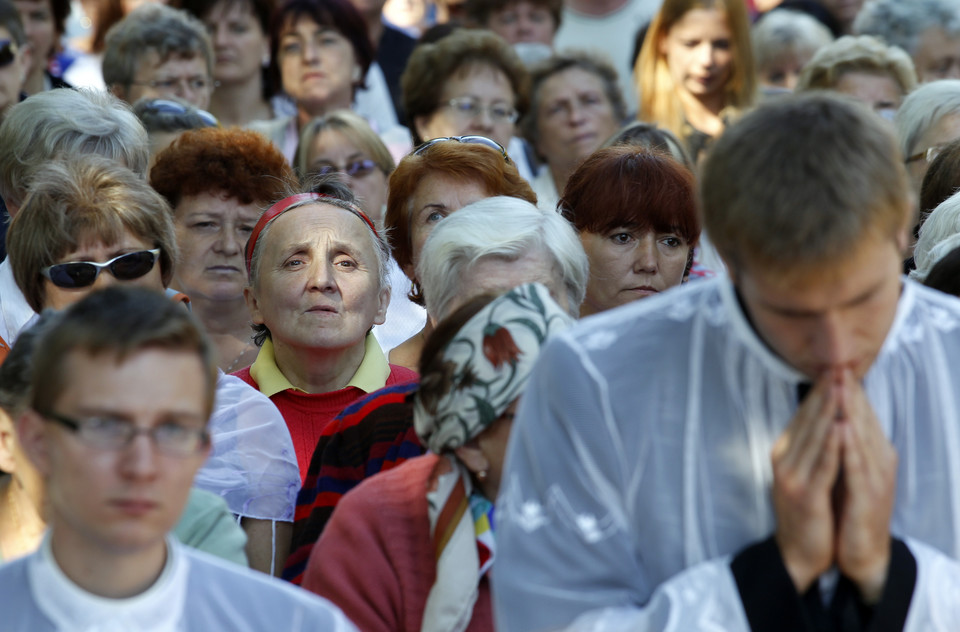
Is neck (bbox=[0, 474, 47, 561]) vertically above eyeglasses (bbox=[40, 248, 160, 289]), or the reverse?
eyeglasses (bbox=[40, 248, 160, 289])

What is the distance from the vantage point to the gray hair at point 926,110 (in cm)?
524

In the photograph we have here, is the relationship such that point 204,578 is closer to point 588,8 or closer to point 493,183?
point 493,183

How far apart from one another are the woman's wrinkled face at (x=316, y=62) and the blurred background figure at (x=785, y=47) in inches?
95.9

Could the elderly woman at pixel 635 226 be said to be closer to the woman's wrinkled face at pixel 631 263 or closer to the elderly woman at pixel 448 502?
the woman's wrinkled face at pixel 631 263

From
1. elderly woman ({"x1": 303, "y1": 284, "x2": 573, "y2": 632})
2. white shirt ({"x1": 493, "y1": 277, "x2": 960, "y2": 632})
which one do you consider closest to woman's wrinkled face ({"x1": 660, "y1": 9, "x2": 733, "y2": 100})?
elderly woman ({"x1": 303, "y1": 284, "x2": 573, "y2": 632})

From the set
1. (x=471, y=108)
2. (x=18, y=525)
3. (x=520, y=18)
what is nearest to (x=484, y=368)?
(x=18, y=525)

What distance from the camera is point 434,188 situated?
4.38 metres

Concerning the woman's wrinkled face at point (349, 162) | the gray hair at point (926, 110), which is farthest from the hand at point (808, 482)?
the woman's wrinkled face at point (349, 162)

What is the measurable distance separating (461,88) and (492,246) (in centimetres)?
261

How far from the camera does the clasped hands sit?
191cm

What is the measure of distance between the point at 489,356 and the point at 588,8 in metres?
5.86

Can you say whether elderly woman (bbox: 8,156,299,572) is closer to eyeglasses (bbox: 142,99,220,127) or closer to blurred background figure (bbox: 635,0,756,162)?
eyeglasses (bbox: 142,99,220,127)

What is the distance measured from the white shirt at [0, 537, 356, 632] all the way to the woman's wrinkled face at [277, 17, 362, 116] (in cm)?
453

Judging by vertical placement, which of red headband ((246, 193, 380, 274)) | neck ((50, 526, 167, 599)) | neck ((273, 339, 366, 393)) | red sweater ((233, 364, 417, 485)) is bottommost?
red sweater ((233, 364, 417, 485))
